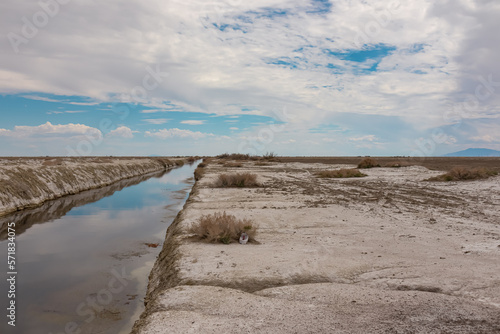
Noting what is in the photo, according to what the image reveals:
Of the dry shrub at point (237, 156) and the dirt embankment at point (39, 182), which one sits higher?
the dry shrub at point (237, 156)

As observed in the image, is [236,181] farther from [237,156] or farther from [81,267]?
[237,156]

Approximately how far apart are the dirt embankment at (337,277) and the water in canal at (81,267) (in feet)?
2.29

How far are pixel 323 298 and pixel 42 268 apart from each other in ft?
22.8

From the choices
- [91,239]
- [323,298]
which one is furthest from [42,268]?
[323,298]

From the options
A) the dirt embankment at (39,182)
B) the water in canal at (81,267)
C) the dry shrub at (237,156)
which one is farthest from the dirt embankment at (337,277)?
the dry shrub at (237,156)

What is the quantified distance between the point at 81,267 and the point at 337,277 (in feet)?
20.2

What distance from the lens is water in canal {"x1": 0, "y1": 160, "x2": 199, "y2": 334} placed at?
18.5 feet

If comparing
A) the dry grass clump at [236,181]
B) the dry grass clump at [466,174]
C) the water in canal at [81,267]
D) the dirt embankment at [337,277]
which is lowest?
the water in canal at [81,267]

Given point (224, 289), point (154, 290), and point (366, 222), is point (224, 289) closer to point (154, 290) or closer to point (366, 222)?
point (154, 290)

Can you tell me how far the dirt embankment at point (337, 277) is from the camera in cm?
414

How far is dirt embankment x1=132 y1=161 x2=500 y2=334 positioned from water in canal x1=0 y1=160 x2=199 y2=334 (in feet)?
2.29

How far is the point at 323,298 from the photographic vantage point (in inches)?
192

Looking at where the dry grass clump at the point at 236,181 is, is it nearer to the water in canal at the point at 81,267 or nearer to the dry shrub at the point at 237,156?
the water in canal at the point at 81,267

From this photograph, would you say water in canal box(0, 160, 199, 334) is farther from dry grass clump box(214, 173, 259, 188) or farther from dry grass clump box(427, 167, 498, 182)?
dry grass clump box(427, 167, 498, 182)
